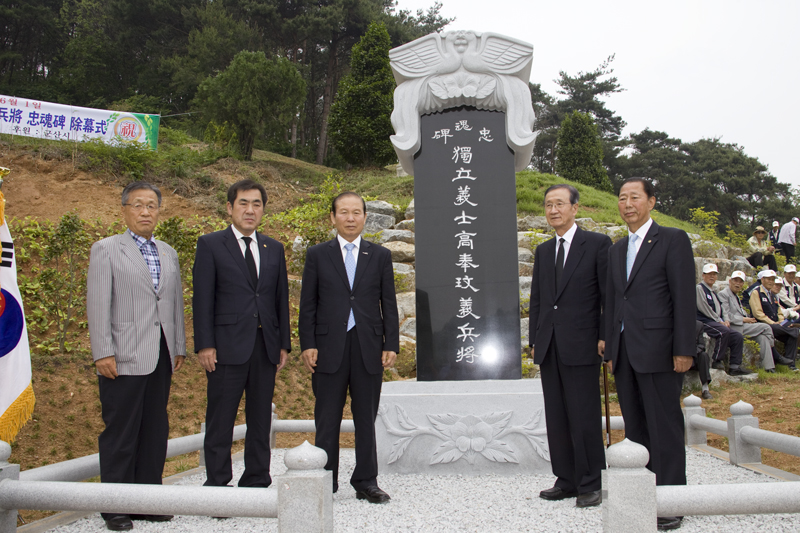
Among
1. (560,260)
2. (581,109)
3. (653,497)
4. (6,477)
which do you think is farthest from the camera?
(581,109)

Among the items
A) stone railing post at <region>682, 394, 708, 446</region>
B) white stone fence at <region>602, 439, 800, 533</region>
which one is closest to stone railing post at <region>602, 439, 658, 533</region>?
white stone fence at <region>602, 439, 800, 533</region>

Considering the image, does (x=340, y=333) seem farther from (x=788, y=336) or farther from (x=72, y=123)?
(x=72, y=123)

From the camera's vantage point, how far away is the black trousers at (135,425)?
255 cm

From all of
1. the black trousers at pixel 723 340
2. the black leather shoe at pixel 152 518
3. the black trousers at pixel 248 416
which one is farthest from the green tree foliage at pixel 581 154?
the black leather shoe at pixel 152 518

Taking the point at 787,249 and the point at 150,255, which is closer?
the point at 150,255

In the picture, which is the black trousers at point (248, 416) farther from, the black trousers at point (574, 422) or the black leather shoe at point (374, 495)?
the black trousers at point (574, 422)

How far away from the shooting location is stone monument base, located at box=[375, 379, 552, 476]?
341cm

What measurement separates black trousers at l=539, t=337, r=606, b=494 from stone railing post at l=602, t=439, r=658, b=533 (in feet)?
3.42

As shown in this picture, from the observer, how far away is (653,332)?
2.52 meters

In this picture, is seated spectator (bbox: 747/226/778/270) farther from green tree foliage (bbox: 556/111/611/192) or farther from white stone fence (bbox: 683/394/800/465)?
green tree foliage (bbox: 556/111/611/192)

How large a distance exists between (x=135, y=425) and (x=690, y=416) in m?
3.70

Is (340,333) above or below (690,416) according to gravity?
above

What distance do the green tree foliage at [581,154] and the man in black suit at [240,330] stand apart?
1699 cm

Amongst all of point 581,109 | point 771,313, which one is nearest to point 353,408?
point 771,313
